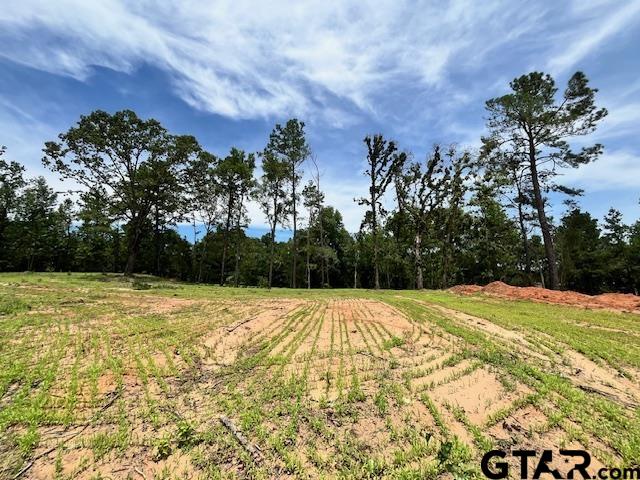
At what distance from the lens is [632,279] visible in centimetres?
4450

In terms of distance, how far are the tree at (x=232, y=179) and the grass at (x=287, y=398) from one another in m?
21.5

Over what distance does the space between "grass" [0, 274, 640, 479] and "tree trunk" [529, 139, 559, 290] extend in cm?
1463

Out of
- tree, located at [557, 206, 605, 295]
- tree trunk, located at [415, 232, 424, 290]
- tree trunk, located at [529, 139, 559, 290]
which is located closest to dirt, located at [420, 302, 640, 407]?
tree trunk, located at [529, 139, 559, 290]

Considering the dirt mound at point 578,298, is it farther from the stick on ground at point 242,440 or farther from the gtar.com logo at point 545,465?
the stick on ground at point 242,440

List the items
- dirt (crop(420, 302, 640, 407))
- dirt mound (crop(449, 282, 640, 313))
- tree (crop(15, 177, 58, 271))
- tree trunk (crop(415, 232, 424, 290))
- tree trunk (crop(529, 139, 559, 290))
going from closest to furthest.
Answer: dirt (crop(420, 302, 640, 407)), dirt mound (crop(449, 282, 640, 313)), tree trunk (crop(529, 139, 559, 290)), tree trunk (crop(415, 232, 424, 290)), tree (crop(15, 177, 58, 271))

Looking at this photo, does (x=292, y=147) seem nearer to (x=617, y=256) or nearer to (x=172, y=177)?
(x=172, y=177)

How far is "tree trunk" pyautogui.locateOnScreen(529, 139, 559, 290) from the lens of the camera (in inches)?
823

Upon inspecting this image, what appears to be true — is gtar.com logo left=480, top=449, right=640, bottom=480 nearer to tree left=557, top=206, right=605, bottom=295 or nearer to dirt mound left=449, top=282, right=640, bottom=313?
dirt mound left=449, top=282, right=640, bottom=313

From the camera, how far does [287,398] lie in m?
4.35

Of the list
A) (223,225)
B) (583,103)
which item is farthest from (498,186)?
(223,225)

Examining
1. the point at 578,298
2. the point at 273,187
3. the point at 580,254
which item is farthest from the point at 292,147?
the point at 580,254

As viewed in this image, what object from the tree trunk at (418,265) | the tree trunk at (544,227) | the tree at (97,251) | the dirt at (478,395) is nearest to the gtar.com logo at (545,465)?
the dirt at (478,395)

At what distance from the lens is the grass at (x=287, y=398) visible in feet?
10.5

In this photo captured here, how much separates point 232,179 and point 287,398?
26491mm
